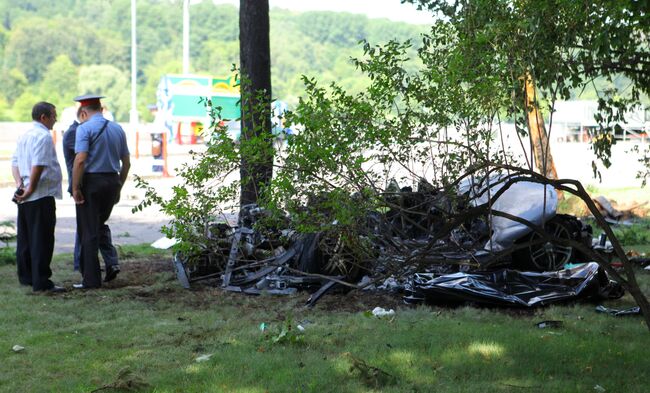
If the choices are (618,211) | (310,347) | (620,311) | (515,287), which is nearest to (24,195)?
(310,347)

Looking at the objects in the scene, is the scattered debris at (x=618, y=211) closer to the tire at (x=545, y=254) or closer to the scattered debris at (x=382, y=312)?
the tire at (x=545, y=254)

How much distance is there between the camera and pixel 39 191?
874 cm

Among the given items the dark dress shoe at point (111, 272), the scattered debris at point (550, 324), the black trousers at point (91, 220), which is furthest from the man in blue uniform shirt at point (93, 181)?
the scattered debris at point (550, 324)

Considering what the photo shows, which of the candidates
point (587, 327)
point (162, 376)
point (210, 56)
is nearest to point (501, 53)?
point (587, 327)

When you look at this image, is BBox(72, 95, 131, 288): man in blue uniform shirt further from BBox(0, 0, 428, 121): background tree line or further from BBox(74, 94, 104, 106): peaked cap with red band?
BBox(0, 0, 428, 121): background tree line

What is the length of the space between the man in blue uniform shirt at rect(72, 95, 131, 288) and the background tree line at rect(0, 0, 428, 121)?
80736 mm

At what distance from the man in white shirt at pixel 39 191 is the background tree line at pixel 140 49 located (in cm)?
8092

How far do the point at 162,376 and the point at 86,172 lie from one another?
12.7 feet

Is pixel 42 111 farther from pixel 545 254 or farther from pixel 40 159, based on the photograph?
pixel 545 254

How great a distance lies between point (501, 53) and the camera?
610 cm

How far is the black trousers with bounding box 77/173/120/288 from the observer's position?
29.0 feet

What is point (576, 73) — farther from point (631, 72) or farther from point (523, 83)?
point (631, 72)

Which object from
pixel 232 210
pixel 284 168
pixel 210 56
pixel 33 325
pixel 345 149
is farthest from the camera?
pixel 210 56

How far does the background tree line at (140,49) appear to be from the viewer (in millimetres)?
102688
